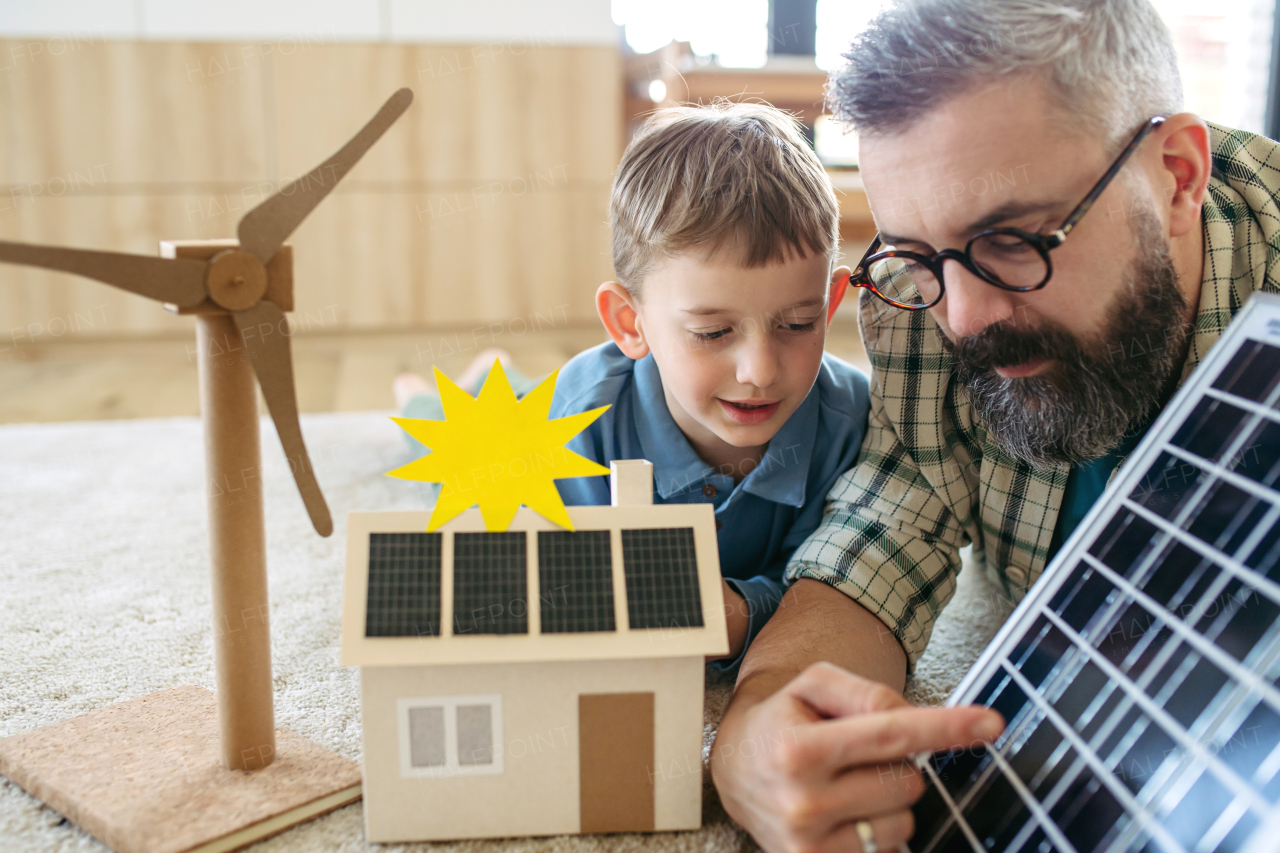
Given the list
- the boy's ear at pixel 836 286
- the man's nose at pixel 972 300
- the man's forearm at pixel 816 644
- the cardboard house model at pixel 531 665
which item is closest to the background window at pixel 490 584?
the cardboard house model at pixel 531 665

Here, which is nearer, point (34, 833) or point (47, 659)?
A: point (34, 833)

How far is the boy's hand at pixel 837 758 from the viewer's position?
24.7 inches

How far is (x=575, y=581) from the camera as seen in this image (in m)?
0.71

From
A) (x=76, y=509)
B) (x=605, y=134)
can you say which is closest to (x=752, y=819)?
(x=76, y=509)

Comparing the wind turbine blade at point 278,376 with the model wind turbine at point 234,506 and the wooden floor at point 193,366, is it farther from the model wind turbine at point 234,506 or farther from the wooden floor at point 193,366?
the wooden floor at point 193,366

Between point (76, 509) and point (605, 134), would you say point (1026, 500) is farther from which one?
point (605, 134)

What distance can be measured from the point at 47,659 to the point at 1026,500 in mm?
1095

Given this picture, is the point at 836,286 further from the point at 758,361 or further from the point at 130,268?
the point at 130,268

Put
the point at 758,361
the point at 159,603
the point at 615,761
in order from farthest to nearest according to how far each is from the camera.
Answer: the point at 159,603
the point at 758,361
the point at 615,761

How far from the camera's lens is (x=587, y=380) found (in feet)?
4.15

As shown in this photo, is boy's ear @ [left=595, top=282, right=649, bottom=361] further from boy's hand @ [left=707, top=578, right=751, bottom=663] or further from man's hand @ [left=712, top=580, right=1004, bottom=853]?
man's hand @ [left=712, top=580, right=1004, bottom=853]

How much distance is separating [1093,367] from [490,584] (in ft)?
1.94

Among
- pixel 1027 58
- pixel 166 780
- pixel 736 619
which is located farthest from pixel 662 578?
pixel 1027 58

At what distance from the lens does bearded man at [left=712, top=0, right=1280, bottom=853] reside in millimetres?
821
